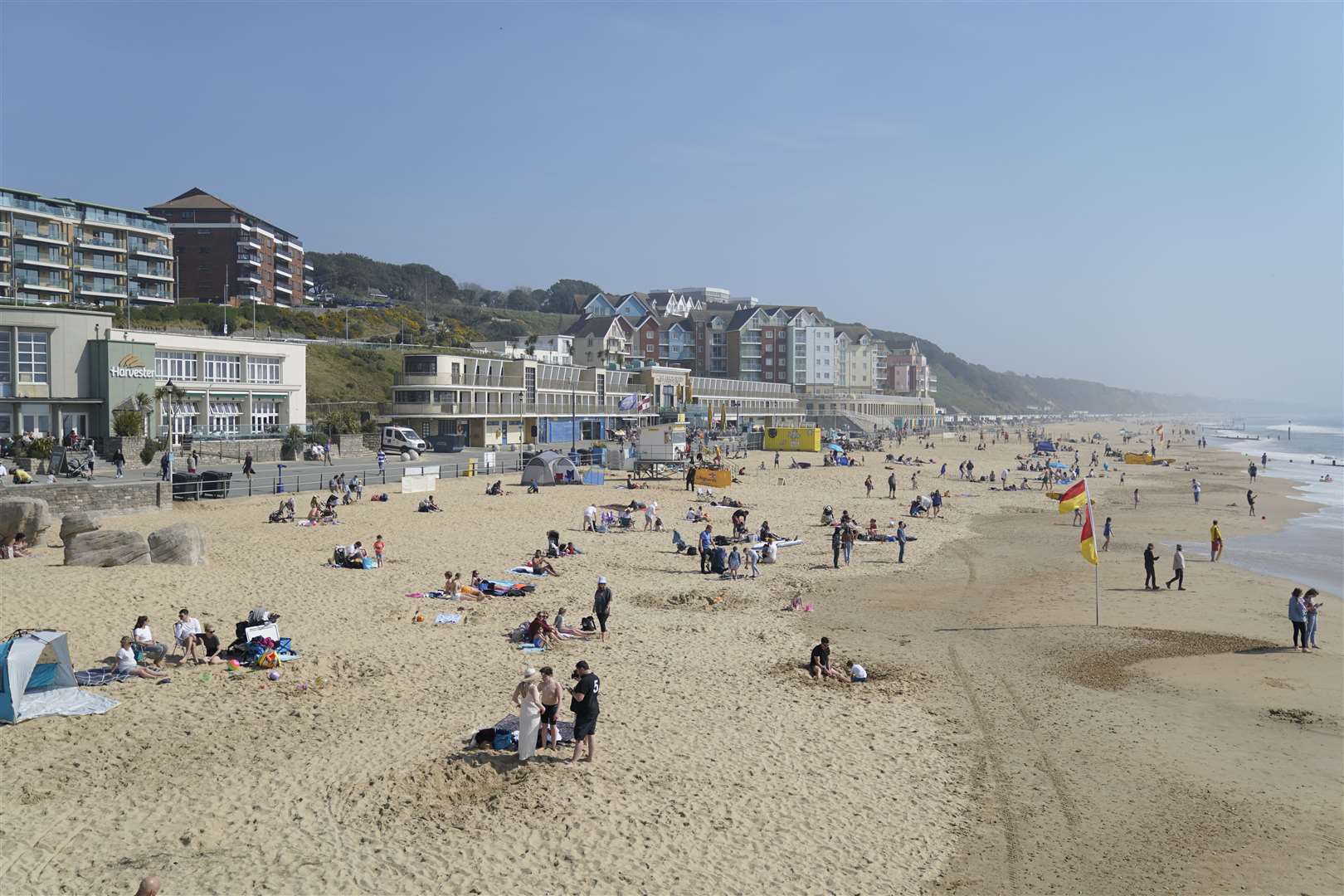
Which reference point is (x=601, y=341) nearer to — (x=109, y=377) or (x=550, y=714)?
(x=109, y=377)

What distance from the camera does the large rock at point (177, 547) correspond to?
1842 cm

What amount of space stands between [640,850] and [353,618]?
A: 30.5 feet

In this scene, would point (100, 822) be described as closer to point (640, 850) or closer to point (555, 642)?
point (640, 850)

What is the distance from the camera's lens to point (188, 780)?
30.1 ft

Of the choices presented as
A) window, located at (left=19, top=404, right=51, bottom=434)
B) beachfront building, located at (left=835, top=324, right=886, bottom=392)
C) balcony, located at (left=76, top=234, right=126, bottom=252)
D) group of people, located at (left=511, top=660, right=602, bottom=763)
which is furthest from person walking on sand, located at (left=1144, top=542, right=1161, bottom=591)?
beachfront building, located at (left=835, top=324, right=886, bottom=392)

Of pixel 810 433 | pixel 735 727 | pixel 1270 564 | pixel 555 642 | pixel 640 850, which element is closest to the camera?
pixel 640 850

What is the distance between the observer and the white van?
47.4m

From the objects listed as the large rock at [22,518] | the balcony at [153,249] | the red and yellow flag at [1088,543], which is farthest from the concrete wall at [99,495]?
the balcony at [153,249]

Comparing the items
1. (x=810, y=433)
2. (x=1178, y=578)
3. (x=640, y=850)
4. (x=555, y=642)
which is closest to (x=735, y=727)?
(x=640, y=850)

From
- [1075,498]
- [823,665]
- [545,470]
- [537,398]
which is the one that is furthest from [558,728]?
[537,398]

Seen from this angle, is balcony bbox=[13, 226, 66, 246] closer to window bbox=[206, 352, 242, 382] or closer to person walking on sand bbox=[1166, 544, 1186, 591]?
window bbox=[206, 352, 242, 382]

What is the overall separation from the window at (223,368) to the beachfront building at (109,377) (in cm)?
4

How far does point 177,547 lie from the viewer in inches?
730

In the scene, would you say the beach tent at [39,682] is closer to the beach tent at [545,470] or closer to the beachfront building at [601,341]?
the beach tent at [545,470]
